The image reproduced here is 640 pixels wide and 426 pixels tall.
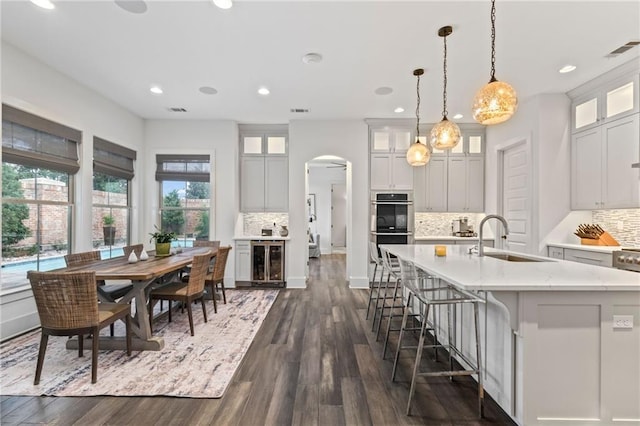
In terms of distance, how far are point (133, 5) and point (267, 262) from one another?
4.11 m

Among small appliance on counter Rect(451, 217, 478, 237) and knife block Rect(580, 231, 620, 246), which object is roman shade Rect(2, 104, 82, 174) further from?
knife block Rect(580, 231, 620, 246)

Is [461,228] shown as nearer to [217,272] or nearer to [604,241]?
[604,241]

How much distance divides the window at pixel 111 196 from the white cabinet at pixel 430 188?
208 inches

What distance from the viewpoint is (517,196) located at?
4.91m

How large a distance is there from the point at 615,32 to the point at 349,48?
256cm

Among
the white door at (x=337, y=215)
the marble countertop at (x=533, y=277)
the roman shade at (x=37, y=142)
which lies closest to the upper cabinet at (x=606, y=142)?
the marble countertop at (x=533, y=277)

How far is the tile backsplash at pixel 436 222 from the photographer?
19.4 ft

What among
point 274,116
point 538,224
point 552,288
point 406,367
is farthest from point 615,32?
point 274,116

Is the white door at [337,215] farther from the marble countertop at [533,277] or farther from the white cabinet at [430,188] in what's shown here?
the marble countertop at [533,277]

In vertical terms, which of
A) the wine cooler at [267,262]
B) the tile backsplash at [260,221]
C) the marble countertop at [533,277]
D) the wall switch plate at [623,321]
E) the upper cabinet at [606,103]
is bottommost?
the wine cooler at [267,262]

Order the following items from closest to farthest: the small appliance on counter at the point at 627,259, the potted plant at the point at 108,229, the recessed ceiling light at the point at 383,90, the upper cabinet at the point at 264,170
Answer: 1. the small appliance on counter at the point at 627,259
2. the recessed ceiling light at the point at 383,90
3. the potted plant at the point at 108,229
4. the upper cabinet at the point at 264,170

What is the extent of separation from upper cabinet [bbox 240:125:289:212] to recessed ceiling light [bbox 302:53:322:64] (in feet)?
8.19

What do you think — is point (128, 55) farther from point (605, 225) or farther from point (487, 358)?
point (605, 225)

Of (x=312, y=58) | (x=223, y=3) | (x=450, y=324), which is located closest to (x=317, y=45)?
(x=312, y=58)
